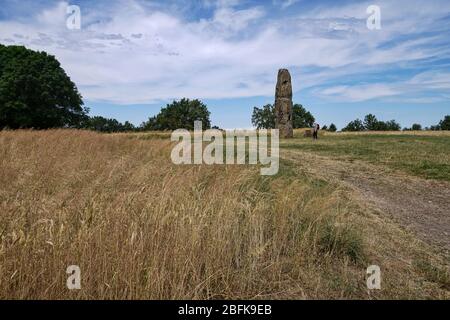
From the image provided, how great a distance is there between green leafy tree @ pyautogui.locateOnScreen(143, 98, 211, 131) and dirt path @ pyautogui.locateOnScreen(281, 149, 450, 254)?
63.0 meters

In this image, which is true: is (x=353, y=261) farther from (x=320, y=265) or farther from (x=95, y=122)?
(x=95, y=122)

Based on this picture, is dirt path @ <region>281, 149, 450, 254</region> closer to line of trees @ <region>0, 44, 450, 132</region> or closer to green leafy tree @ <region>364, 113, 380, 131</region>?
line of trees @ <region>0, 44, 450, 132</region>

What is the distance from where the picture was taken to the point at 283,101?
84.7 feet

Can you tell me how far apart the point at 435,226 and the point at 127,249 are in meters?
4.80

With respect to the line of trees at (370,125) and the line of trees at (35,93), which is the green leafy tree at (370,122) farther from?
the line of trees at (35,93)

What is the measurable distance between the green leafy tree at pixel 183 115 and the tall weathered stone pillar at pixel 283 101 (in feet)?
152

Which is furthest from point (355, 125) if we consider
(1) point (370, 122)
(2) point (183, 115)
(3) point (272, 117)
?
(2) point (183, 115)

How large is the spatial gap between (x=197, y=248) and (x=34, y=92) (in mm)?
41213

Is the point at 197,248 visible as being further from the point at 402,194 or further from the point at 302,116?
the point at 302,116

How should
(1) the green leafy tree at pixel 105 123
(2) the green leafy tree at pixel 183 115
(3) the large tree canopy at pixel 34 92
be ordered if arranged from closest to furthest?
(3) the large tree canopy at pixel 34 92 < (2) the green leafy tree at pixel 183 115 < (1) the green leafy tree at pixel 105 123

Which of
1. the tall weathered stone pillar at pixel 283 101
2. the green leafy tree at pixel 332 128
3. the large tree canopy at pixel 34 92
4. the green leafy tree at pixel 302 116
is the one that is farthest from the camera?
the green leafy tree at pixel 302 116

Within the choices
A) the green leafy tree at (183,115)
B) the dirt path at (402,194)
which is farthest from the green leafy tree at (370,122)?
the dirt path at (402,194)

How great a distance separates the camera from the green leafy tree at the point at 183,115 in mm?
72688
